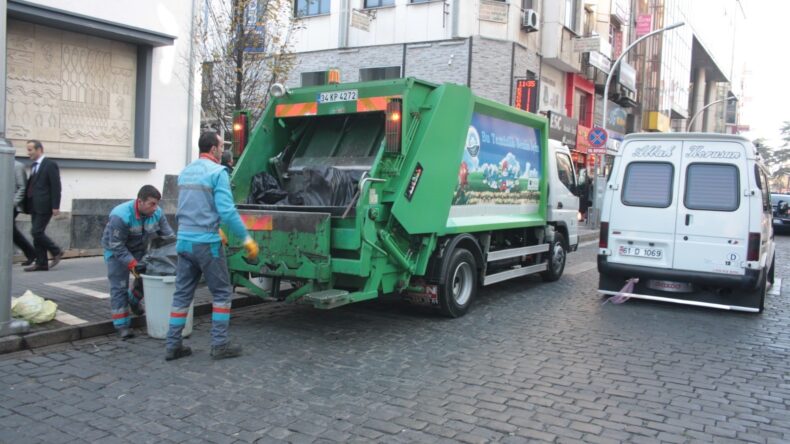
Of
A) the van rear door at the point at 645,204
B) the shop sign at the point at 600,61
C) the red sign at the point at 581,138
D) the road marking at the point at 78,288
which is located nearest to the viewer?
the road marking at the point at 78,288

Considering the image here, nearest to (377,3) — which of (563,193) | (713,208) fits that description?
(563,193)

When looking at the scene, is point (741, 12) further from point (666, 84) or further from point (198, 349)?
point (198, 349)

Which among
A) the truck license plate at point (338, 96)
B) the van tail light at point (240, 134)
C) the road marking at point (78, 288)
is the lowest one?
the road marking at point (78, 288)

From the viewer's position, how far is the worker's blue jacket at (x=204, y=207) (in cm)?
523

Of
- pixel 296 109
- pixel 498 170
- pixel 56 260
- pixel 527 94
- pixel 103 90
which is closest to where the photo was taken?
pixel 296 109

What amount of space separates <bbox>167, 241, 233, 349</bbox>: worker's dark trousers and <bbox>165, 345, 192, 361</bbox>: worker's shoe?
3 centimetres

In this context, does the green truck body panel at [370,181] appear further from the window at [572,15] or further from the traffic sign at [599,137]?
the window at [572,15]

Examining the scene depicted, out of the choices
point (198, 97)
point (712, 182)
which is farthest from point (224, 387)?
point (198, 97)

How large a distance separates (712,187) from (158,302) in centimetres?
682

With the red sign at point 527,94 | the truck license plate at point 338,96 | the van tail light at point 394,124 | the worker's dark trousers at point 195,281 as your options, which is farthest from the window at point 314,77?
the worker's dark trousers at point 195,281

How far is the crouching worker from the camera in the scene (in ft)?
18.9

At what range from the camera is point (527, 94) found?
64.9ft

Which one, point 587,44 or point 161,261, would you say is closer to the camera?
point 161,261

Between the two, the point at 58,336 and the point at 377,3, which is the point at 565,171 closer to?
the point at 58,336
